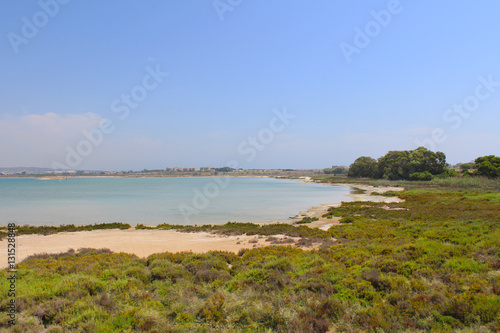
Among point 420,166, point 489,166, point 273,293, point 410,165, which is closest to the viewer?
point 273,293

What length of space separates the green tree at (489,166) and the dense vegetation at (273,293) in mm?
59565

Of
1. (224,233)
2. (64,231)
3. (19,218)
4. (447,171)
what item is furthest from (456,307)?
(447,171)

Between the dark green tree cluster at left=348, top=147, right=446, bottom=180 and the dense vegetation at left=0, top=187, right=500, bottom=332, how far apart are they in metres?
74.0

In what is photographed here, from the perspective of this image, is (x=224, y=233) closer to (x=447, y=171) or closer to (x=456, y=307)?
(x=456, y=307)

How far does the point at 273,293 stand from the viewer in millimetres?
6633

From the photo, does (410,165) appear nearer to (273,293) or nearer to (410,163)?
(410,163)

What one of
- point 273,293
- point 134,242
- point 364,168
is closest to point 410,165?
point 364,168

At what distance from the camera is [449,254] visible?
29.1 feet

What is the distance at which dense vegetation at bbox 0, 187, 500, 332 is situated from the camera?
525 cm

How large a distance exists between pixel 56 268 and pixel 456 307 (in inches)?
423

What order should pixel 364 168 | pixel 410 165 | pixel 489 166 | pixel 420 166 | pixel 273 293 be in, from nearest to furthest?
pixel 273 293 < pixel 489 166 < pixel 420 166 < pixel 410 165 < pixel 364 168

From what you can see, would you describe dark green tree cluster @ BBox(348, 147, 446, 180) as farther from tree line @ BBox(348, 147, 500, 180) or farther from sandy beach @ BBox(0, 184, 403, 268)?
sandy beach @ BBox(0, 184, 403, 268)

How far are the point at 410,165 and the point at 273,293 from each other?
84.0m

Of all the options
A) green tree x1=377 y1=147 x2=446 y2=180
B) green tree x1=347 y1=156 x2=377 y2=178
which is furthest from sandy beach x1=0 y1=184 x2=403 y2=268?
green tree x1=347 y1=156 x2=377 y2=178
